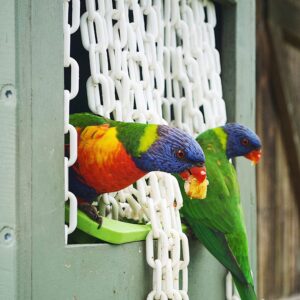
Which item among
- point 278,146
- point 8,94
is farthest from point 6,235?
point 278,146

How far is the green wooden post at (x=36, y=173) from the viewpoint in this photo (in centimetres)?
184

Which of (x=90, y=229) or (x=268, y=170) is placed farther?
(x=268, y=170)

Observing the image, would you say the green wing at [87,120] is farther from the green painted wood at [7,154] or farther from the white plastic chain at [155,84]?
the green painted wood at [7,154]

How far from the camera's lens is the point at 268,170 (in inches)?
174

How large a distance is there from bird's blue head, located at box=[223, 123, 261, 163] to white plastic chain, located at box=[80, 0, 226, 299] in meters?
0.10

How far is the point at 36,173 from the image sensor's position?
6.21ft

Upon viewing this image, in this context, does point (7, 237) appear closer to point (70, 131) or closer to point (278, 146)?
point (70, 131)

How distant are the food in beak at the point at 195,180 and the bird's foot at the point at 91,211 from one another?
27 cm

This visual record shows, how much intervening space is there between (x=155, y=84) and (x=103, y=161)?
0.58 m

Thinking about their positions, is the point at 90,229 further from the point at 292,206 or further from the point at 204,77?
the point at 292,206

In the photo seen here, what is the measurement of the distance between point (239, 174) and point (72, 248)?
1078 mm

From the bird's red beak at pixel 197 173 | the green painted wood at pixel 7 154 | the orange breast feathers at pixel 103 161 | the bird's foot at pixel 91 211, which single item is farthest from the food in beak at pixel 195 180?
the green painted wood at pixel 7 154

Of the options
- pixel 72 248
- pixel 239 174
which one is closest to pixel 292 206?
pixel 239 174

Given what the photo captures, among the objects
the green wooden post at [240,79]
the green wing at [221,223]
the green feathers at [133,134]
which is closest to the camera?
the green feathers at [133,134]
